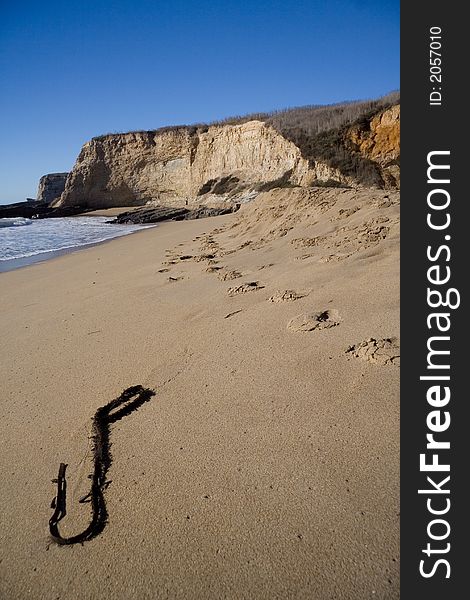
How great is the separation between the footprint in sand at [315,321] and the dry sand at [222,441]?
0.01m

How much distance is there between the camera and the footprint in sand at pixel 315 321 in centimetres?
271

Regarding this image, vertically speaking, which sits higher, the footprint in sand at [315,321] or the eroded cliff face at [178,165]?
the eroded cliff face at [178,165]

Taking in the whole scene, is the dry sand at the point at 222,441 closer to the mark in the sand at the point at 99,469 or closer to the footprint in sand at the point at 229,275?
the mark in the sand at the point at 99,469

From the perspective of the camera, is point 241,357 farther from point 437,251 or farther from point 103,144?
point 103,144

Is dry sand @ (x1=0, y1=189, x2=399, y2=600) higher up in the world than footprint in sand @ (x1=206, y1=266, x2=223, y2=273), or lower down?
lower down

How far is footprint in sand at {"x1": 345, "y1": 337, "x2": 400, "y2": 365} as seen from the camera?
2.15 meters

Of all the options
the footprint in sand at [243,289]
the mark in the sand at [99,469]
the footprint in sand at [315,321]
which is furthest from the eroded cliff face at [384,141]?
the mark in the sand at [99,469]

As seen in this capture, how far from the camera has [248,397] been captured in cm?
214

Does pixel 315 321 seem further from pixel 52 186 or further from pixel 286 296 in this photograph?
pixel 52 186

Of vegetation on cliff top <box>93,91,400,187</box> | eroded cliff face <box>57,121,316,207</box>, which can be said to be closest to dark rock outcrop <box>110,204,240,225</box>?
eroded cliff face <box>57,121,316,207</box>

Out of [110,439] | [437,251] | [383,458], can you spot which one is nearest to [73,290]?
[110,439]

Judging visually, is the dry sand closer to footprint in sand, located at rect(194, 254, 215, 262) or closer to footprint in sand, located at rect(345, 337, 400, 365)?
footprint in sand, located at rect(345, 337, 400, 365)

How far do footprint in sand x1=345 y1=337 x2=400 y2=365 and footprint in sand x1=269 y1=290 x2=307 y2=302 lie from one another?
1.01 meters

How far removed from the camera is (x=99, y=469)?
5.90ft
